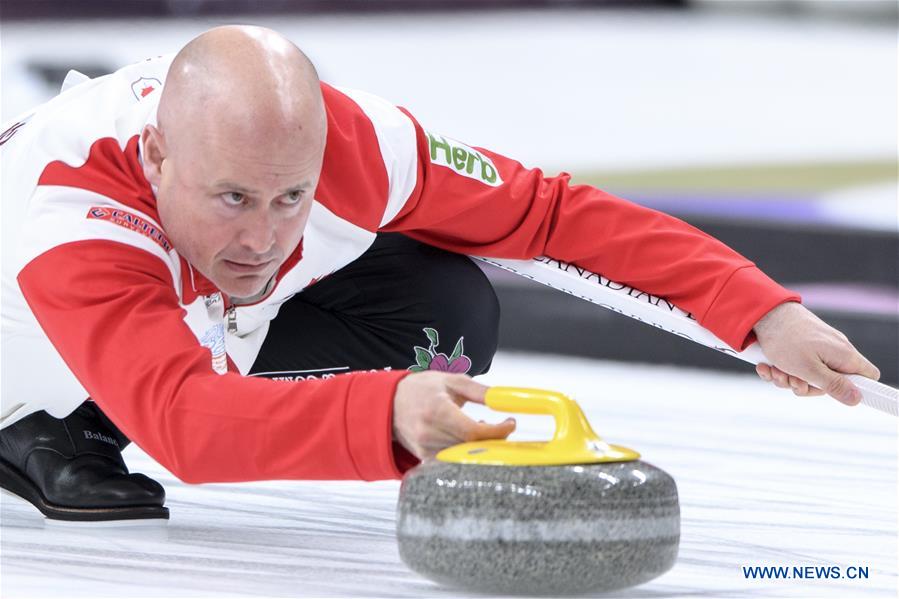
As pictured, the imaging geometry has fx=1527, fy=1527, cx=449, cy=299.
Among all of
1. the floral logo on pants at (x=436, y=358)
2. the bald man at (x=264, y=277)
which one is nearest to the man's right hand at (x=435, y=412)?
the bald man at (x=264, y=277)

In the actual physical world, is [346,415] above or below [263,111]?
below

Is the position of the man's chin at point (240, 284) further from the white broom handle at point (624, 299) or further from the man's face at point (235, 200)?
the white broom handle at point (624, 299)

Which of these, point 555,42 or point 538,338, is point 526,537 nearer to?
point 538,338

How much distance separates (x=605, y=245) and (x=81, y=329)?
2.49ft

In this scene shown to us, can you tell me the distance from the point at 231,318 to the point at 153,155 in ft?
1.17

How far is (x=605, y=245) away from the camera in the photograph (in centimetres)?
197

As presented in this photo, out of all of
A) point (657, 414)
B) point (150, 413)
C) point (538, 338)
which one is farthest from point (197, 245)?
point (538, 338)

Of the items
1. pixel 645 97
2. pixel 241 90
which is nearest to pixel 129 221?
pixel 241 90

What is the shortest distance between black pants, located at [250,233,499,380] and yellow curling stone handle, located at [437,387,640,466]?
2.71 feet

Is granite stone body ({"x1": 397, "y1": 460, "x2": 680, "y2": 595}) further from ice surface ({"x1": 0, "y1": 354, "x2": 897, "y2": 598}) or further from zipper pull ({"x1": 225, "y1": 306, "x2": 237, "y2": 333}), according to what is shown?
zipper pull ({"x1": 225, "y1": 306, "x2": 237, "y2": 333})

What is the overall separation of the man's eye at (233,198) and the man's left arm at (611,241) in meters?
0.45

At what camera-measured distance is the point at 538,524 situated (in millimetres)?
1265

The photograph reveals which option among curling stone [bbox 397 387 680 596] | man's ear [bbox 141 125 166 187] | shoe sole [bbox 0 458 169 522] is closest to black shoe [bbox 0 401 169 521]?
shoe sole [bbox 0 458 169 522]

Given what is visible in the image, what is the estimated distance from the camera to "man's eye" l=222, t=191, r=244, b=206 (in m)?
1.51
